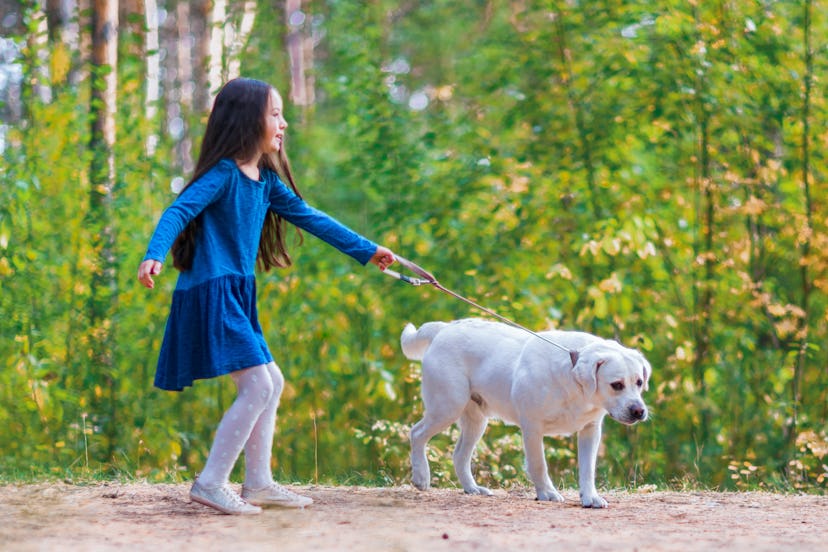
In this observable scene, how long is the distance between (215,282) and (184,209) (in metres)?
0.32

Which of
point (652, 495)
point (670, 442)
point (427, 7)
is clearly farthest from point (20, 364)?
point (427, 7)

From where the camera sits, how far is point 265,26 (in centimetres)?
1136

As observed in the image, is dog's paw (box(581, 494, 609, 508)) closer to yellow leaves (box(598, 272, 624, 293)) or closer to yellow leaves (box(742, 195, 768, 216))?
yellow leaves (box(598, 272, 624, 293))

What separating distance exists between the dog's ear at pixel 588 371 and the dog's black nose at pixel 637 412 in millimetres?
184

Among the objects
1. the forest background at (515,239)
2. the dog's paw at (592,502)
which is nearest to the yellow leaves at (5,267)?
the forest background at (515,239)

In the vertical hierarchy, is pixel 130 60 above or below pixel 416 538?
above

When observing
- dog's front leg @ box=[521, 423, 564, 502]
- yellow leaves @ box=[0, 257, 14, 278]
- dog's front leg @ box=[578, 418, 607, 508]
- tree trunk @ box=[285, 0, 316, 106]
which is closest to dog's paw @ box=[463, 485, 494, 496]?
dog's front leg @ box=[521, 423, 564, 502]

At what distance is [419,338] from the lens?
17.6 ft

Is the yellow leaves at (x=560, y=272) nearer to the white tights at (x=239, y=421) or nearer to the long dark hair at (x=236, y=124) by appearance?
the long dark hair at (x=236, y=124)

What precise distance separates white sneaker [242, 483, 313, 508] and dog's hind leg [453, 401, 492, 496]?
97 cm

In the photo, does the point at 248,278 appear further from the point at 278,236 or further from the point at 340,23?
the point at 340,23

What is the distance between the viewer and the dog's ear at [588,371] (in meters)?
4.45

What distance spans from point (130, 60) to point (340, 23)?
5.84 feet

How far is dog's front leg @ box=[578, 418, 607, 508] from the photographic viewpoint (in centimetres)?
461
